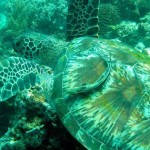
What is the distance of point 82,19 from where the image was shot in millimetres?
3580

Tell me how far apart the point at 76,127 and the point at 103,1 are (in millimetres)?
4793

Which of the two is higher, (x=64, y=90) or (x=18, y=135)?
(x=64, y=90)

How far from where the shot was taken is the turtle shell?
1746 millimetres

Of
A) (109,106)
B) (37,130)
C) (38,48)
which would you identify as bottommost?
(37,130)

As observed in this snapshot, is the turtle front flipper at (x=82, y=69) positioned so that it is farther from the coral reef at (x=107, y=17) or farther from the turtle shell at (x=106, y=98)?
the coral reef at (x=107, y=17)

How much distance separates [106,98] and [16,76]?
1591 millimetres

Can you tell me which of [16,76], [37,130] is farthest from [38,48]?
[37,130]

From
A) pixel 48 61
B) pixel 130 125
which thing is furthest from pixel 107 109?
pixel 48 61

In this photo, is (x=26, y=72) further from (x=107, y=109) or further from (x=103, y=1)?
(x=103, y=1)

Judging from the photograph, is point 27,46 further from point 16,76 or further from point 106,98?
point 106,98

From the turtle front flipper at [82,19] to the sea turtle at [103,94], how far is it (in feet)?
3.49

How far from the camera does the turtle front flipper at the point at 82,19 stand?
357 centimetres

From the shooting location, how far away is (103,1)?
5887mm

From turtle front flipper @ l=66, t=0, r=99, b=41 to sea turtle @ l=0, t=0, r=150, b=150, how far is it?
1062 mm
